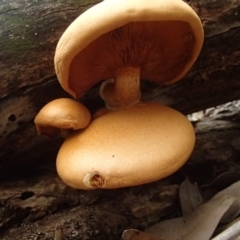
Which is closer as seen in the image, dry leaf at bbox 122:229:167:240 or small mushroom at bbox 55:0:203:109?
small mushroom at bbox 55:0:203:109

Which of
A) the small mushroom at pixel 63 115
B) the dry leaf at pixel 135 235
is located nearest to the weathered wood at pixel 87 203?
the dry leaf at pixel 135 235

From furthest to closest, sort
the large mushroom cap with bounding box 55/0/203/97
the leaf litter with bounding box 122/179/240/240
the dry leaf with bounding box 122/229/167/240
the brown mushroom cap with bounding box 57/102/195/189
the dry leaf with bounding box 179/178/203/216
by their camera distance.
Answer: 1. the dry leaf with bounding box 179/178/203/216
2. the leaf litter with bounding box 122/179/240/240
3. the dry leaf with bounding box 122/229/167/240
4. the brown mushroom cap with bounding box 57/102/195/189
5. the large mushroom cap with bounding box 55/0/203/97

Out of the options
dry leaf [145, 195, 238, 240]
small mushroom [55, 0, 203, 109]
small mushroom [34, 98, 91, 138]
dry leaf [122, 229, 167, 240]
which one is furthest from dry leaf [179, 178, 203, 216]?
small mushroom [34, 98, 91, 138]

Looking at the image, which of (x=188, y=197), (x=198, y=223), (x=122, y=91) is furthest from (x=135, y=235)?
(x=122, y=91)

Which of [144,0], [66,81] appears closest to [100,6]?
[144,0]

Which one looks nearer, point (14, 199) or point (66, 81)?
point (66, 81)

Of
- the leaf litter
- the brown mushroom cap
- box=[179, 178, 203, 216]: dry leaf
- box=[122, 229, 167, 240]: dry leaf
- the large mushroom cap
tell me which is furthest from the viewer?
box=[179, 178, 203, 216]: dry leaf

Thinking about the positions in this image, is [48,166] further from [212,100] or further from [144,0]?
[144,0]

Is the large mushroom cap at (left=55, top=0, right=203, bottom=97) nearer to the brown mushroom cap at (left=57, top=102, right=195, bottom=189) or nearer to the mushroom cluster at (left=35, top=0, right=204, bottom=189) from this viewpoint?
the mushroom cluster at (left=35, top=0, right=204, bottom=189)
